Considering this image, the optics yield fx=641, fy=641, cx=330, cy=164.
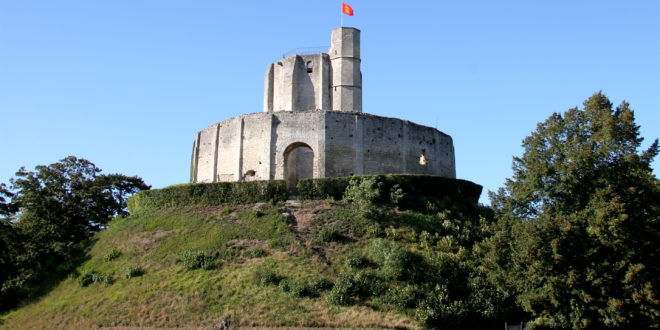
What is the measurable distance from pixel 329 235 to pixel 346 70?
18.5 metres

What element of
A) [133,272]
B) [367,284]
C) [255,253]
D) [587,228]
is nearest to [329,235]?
[255,253]

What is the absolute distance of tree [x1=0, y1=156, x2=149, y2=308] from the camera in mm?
30859

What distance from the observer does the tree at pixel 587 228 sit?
20.5 meters

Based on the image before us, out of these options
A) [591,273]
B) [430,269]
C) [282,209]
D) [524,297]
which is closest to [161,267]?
[282,209]

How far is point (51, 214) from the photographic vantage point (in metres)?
39.0

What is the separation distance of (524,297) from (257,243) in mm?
11938

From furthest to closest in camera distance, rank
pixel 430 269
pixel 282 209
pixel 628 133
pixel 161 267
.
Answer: pixel 282 209 < pixel 161 267 < pixel 430 269 < pixel 628 133

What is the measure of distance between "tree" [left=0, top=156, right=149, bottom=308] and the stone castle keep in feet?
20.9

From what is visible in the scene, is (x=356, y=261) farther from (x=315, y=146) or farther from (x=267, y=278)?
(x=315, y=146)

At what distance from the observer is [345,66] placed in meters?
44.2

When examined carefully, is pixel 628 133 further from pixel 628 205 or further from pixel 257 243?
pixel 257 243

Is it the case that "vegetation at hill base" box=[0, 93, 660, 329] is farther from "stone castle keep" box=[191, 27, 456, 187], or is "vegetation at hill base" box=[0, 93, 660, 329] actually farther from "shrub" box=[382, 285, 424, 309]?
"stone castle keep" box=[191, 27, 456, 187]

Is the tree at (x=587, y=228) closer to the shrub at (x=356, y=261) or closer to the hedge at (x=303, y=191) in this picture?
the shrub at (x=356, y=261)

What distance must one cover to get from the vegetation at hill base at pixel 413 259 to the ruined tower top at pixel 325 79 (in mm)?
13068
